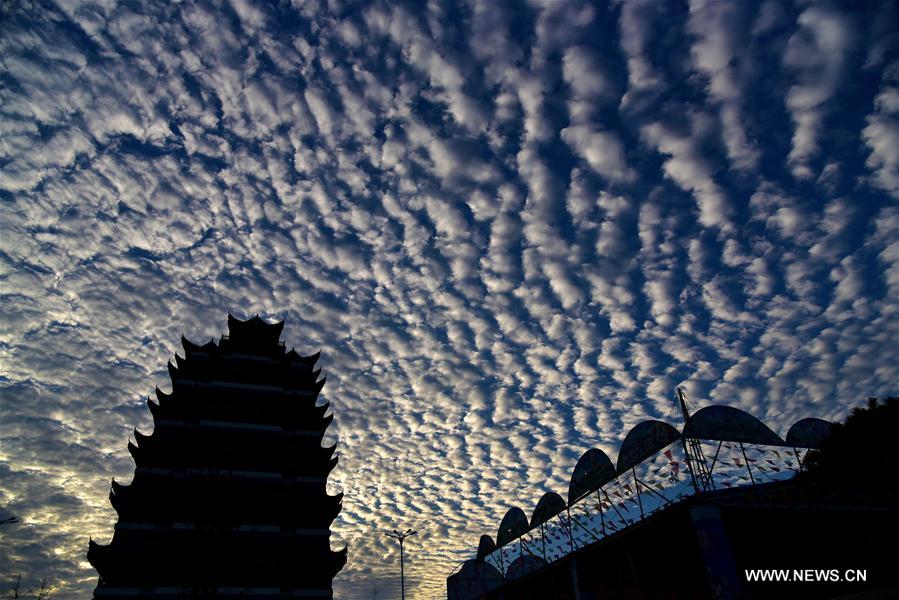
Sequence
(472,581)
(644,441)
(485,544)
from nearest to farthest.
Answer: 1. (644,441)
2. (472,581)
3. (485,544)

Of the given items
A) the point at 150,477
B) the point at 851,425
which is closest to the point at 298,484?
the point at 150,477

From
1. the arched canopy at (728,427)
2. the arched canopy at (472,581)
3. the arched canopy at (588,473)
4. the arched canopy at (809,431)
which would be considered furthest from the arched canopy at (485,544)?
the arched canopy at (728,427)

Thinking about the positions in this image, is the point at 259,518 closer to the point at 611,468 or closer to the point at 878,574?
the point at 611,468

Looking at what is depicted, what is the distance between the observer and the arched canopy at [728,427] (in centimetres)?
2470

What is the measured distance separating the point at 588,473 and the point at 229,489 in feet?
82.9

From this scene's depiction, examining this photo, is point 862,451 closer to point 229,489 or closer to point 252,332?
point 229,489

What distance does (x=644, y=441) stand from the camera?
26547 millimetres

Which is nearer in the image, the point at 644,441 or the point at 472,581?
the point at 644,441

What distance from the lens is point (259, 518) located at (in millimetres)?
37031

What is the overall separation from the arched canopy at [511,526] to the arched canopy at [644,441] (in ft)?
63.3

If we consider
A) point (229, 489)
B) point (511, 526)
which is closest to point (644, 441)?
point (511, 526)

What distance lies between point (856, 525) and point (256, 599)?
36.1 meters

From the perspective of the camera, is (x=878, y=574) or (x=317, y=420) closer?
(x=878, y=574)

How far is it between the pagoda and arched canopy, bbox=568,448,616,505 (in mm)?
17541
